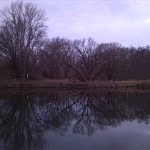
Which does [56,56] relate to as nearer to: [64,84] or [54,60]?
[54,60]

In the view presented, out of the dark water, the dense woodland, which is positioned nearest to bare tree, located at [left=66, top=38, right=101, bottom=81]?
the dense woodland

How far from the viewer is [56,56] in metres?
65.1

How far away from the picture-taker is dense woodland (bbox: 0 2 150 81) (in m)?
53.9

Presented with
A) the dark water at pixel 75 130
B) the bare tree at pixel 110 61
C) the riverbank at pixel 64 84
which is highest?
the bare tree at pixel 110 61

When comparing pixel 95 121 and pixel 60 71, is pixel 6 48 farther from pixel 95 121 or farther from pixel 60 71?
pixel 95 121

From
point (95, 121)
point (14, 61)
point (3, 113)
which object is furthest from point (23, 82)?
point (95, 121)

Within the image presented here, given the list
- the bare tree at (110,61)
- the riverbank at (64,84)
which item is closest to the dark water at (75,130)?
the riverbank at (64,84)

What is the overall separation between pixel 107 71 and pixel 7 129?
5275 cm

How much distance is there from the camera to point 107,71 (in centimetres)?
6588

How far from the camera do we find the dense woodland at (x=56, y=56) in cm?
5391

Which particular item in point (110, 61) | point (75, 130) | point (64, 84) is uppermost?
point (110, 61)

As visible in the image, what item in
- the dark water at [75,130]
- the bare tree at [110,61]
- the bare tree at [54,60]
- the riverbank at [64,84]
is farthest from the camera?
the bare tree at [110,61]

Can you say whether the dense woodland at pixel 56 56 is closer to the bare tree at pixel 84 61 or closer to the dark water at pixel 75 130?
the bare tree at pixel 84 61

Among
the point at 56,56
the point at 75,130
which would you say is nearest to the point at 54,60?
the point at 56,56
